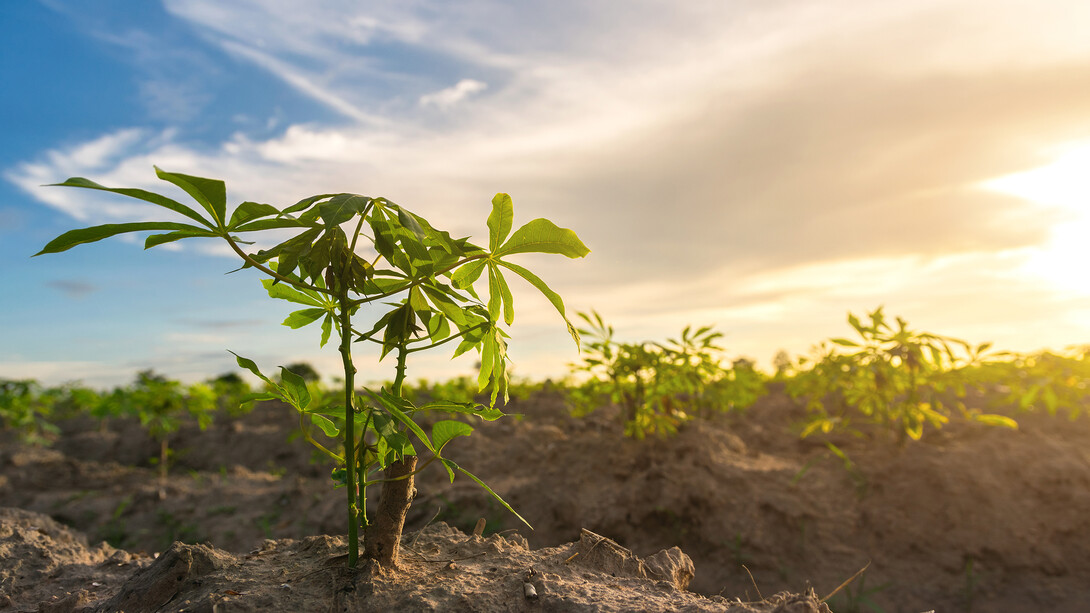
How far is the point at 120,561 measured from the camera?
294 centimetres

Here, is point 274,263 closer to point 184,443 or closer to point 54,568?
point 54,568

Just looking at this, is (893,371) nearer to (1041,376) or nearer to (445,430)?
(1041,376)

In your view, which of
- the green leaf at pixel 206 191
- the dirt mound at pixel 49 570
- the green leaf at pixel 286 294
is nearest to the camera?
the green leaf at pixel 206 191

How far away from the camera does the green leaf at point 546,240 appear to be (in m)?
1.75

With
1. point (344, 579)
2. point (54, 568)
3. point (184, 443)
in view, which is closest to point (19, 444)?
point (184, 443)

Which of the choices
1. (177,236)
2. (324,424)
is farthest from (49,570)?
(177,236)

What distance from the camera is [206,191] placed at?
62.8 inches

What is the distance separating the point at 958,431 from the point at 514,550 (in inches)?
197

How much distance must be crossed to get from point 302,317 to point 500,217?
2.61 feet

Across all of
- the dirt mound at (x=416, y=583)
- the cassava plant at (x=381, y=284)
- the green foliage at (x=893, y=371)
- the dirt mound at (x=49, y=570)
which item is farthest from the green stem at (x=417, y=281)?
the green foliage at (x=893, y=371)

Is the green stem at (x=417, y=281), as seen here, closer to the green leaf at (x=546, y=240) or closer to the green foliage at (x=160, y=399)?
the green leaf at (x=546, y=240)

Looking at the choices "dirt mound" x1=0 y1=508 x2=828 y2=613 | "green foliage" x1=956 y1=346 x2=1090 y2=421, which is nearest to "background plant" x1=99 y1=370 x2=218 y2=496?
"dirt mound" x1=0 y1=508 x2=828 y2=613

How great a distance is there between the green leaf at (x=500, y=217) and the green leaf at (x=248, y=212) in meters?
0.58

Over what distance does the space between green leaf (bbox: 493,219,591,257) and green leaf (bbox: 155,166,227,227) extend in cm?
77
